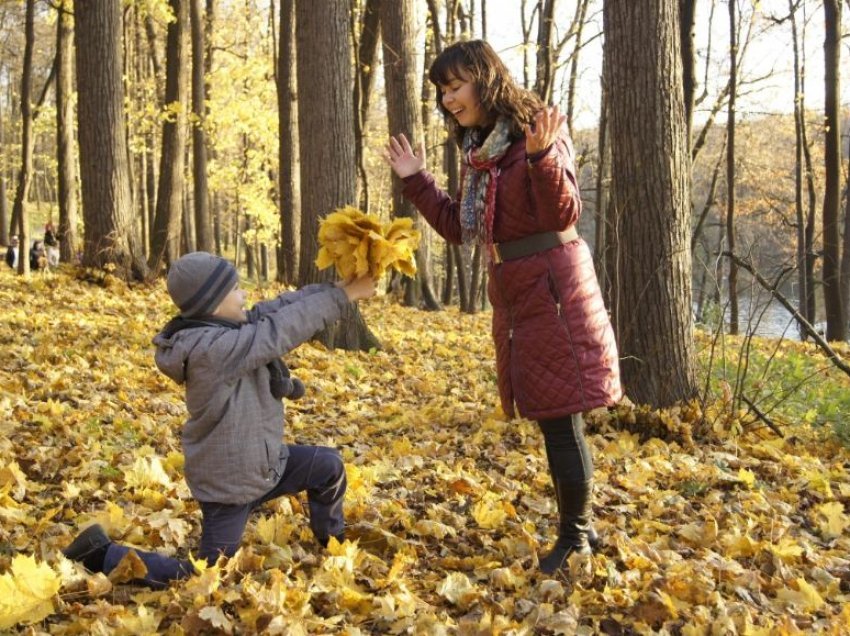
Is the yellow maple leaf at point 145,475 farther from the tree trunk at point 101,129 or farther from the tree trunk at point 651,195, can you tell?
the tree trunk at point 101,129

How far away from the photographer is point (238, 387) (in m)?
2.75

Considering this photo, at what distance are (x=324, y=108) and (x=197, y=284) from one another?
5.16 meters

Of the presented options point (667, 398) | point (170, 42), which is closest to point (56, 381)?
point (667, 398)

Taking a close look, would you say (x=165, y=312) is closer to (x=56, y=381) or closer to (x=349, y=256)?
(x=56, y=381)

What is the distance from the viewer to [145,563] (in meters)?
2.81

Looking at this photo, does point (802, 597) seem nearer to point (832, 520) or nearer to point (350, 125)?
point (832, 520)

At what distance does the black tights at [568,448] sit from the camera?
117 inches

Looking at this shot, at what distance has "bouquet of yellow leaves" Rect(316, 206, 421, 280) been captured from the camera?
110 inches

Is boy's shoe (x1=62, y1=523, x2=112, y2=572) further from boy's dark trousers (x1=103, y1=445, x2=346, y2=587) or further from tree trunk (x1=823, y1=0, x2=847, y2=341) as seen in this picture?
tree trunk (x1=823, y1=0, x2=847, y2=341)

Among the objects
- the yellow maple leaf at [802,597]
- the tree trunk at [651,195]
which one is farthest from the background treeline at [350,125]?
the yellow maple leaf at [802,597]

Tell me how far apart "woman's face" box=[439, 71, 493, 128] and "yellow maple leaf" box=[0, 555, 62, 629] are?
7.56 ft

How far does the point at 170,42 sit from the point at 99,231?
468 centimetres

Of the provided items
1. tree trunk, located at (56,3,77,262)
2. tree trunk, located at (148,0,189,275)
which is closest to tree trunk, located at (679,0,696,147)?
tree trunk, located at (148,0,189,275)

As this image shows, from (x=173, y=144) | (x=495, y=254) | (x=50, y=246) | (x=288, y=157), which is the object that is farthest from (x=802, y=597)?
(x=50, y=246)
